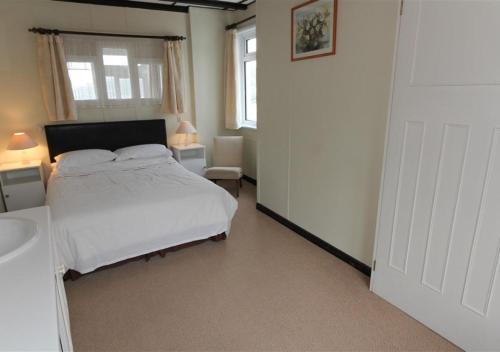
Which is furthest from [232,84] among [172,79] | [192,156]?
[192,156]

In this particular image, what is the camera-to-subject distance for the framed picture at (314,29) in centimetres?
242

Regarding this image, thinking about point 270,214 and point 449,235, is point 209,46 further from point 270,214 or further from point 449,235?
point 449,235

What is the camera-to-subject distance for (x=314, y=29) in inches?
102

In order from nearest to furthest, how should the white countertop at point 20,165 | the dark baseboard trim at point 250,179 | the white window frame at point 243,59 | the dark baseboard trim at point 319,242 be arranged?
the dark baseboard trim at point 319,242 → the white countertop at point 20,165 → the white window frame at point 243,59 → the dark baseboard trim at point 250,179

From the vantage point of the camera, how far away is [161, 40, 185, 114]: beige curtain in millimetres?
4441

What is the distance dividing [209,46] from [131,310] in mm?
3927

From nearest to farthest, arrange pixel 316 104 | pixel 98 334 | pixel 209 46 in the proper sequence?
pixel 98 334 → pixel 316 104 → pixel 209 46

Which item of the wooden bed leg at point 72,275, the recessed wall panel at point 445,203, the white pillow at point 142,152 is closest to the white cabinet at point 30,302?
the wooden bed leg at point 72,275

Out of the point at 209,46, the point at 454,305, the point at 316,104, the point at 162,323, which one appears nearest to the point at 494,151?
the point at 454,305

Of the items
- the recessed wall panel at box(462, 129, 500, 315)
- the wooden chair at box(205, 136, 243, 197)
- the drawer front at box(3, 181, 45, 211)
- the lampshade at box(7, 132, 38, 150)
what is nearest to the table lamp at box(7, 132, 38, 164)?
the lampshade at box(7, 132, 38, 150)

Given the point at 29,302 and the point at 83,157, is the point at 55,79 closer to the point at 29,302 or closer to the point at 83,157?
the point at 83,157

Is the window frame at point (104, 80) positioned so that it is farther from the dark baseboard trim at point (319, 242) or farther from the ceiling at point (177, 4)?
the dark baseboard trim at point (319, 242)

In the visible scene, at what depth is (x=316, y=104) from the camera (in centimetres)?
272

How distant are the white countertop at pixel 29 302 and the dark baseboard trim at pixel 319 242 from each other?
2207mm
